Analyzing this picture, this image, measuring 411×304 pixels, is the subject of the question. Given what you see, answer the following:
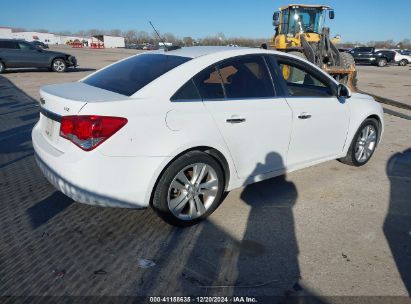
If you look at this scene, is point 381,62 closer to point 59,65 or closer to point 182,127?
point 59,65

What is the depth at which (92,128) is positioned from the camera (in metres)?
2.72

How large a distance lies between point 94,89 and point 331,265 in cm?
262

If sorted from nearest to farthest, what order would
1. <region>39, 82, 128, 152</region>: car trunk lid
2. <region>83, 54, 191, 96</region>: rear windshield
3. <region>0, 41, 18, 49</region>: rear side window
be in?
<region>39, 82, 128, 152</region>: car trunk lid → <region>83, 54, 191, 96</region>: rear windshield → <region>0, 41, 18, 49</region>: rear side window

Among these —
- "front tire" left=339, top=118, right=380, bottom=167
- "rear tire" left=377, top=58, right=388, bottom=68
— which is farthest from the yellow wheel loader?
"rear tire" left=377, top=58, right=388, bottom=68

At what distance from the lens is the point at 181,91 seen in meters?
3.09

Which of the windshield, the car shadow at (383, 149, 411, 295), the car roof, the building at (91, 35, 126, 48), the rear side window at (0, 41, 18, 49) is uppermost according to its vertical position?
the building at (91, 35, 126, 48)

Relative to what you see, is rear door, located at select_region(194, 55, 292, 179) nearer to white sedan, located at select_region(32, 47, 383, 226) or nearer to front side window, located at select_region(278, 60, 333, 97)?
white sedan, located at select_region(32, 47, 383, 226)

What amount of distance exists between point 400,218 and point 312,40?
11261mm

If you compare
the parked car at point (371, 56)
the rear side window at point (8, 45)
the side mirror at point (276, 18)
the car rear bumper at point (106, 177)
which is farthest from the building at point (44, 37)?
the car rear bumper at point (106, 177)

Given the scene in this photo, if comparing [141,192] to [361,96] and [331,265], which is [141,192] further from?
[361,96]

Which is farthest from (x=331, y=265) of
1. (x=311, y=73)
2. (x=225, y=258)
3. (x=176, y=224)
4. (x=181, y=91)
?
(x=311, y=73)

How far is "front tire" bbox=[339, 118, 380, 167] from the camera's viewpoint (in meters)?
4.88

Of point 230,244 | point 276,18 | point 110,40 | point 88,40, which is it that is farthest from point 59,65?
point 88,40

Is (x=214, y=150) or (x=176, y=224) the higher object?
(x=214, y=150)
